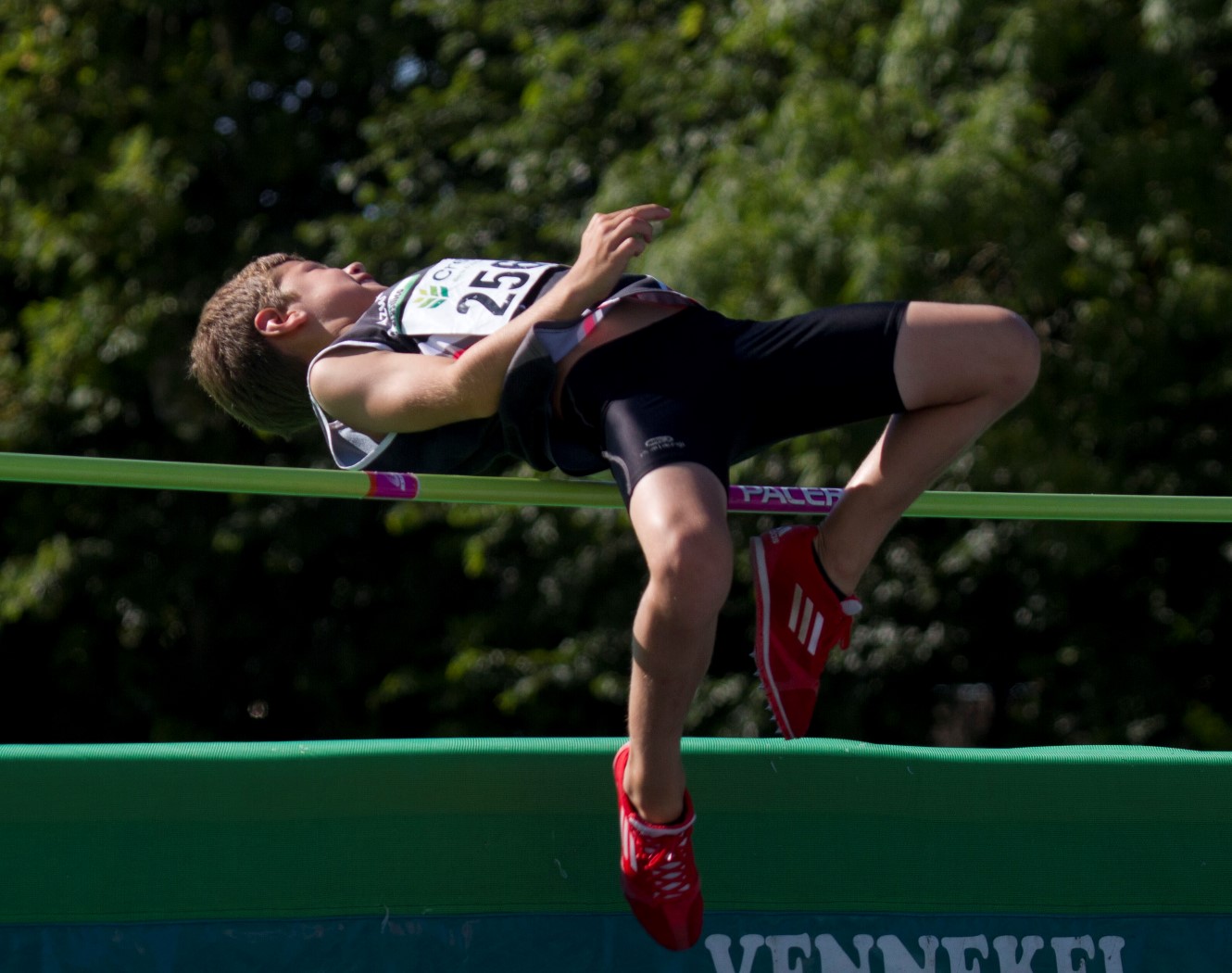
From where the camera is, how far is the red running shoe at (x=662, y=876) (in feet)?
6.76

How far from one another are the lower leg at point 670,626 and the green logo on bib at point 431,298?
1.99ft

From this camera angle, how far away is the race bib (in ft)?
8.03

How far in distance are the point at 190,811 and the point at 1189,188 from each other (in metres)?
4.98

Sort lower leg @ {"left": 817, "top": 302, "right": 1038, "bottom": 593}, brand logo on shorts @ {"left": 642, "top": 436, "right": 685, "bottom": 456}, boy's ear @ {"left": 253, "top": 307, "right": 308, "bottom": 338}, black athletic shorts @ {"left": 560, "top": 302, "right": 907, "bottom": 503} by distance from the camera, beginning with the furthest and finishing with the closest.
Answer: boy's ear @ {"left": 253, "top": 307, "right": 308, "bottom": 338} → lower leg @ {"left": 817, "top": 302, "right": 1038, "bottom": 593} → black athletic shorts @ {"left": 560, "top": 302, "right": 907, "bottom": 503} → brand logo on shorts @ {"left": 642, "top": 436, "right": 685, "bottom": 456}

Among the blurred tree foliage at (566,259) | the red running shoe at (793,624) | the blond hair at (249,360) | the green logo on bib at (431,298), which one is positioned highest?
the green logo on bib at (431,298)

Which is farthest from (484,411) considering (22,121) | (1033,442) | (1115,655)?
(22,121)

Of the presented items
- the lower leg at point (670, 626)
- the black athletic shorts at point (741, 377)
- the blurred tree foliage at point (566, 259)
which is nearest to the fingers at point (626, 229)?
the black athletic shorts at point (741, 377)

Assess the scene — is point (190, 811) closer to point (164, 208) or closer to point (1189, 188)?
point (1189, 188)

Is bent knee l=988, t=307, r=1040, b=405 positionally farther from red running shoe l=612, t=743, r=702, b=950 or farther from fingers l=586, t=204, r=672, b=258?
red running shoe l=612, t=743, r=702, b=950

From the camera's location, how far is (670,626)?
2.04m

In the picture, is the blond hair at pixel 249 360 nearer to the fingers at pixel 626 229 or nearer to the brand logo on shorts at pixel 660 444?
the fingers at pixel 626 229

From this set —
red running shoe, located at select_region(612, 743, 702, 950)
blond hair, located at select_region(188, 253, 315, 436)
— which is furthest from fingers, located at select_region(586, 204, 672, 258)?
red running shoe, located at select_region(612, 743, 702, 950)

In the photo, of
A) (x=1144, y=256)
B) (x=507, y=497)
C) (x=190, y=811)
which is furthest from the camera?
(x=1144, y=256)

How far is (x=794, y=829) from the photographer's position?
2.52 m
